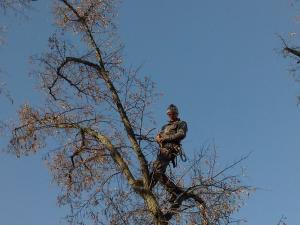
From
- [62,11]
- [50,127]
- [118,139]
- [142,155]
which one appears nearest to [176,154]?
[142,155]

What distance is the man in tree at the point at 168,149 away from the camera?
9.89m

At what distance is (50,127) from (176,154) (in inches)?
83.8

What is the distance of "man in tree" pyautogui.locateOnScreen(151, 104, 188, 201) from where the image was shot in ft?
32.4

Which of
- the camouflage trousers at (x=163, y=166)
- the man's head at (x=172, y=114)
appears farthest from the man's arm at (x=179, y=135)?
the man's head at (x=172, y=114)

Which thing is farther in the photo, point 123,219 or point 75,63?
point 75,63

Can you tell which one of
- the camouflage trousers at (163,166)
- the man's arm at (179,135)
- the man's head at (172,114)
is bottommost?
the camouflage trousers at (163,166)

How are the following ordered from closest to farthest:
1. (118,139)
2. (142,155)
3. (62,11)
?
(142,155) → (118,139) → (62,11)

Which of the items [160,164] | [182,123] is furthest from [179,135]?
[160,164]

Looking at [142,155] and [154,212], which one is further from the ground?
[142,155]

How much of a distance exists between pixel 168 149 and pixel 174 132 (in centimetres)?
28

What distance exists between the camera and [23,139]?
1082 cm

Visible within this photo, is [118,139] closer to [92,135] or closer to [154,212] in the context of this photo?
[92,135]

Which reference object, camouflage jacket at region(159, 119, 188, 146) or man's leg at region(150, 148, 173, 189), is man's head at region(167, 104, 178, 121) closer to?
camouflage jacket at region(159, 119, 188, 146)

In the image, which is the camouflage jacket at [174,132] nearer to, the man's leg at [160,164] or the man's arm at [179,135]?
the man's arm at [179,135]
